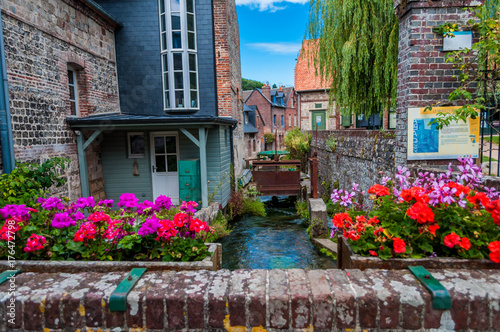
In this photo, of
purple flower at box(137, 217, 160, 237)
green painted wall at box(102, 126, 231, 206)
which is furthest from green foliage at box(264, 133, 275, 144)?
purple flower at box(137, 217, 160, 237)

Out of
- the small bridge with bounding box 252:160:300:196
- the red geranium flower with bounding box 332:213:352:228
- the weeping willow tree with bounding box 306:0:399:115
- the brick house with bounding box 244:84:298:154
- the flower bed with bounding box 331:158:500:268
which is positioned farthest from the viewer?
the brick house with bounding box 244:84:298:154

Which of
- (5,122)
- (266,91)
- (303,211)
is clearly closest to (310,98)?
(266,91)

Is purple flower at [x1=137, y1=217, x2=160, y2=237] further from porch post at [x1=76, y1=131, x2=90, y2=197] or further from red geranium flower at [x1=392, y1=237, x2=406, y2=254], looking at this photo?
porch post at [x1=76, y1=131, x2=90, y2=197]

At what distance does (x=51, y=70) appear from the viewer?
713 centimetres

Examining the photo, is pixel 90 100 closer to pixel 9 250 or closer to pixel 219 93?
pixel 219 93

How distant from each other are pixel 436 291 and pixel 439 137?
3.35m

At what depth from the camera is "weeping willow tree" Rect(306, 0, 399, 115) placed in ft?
25.9

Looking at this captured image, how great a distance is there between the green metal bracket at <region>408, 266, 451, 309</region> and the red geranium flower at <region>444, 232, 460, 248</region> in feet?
1.00

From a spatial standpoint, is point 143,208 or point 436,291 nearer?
point 436,291

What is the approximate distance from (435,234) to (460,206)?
13.6 inches

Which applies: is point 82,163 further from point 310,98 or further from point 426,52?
point 310,98

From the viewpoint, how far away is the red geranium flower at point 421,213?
186 centimetres

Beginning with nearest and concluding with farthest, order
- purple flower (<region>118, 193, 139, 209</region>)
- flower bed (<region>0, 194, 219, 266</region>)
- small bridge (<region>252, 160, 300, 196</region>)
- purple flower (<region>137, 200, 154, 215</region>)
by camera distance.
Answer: flower bed (<region>0, 194, 219, 266</region>), purple flower (<region>137, 200, 154, 215</region>), purple flower (<region>118, 193, 139, 209</region>), small bridge (<region>252, 160, 300, 196</region>)

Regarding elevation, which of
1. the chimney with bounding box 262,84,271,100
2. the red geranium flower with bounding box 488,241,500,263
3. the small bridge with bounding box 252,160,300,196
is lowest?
the small bridge with bounding box 252,160,300,196
